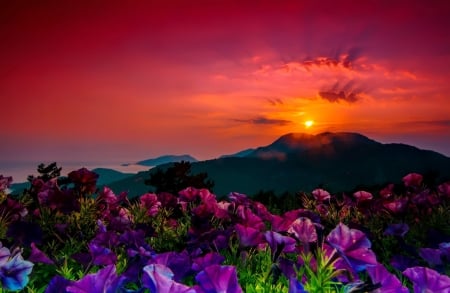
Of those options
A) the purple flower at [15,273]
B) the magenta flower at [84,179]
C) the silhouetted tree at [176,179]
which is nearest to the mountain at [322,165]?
the silhouetted tree at [176,179]

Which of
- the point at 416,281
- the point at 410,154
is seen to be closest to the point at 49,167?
the point at 416,281

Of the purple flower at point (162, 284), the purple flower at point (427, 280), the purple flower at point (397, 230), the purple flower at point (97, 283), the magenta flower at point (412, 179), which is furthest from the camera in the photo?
the magenta flower at point (412, 179)

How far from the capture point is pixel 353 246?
5.50 feet

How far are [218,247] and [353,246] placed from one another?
4.62 feet

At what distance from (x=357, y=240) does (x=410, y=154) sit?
163246 millimetres

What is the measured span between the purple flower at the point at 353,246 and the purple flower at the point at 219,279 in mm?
370

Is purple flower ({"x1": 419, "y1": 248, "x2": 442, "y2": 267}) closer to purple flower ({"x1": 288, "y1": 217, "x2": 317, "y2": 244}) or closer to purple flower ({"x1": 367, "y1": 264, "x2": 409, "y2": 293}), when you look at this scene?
purple flower ({"x1": 288, "y1": 217, "x2": 317, "y2": 244})

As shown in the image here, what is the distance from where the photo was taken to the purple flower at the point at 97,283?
54.5 inches

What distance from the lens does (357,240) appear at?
1.68m

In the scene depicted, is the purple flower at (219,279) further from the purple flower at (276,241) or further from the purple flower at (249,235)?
the purple flower at (249,235)

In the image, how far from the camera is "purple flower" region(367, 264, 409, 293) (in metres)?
1.67

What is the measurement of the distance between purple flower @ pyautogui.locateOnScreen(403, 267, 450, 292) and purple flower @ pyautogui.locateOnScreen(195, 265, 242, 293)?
1.80 ft

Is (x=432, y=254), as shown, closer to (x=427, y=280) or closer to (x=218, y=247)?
(x=427, y=280)

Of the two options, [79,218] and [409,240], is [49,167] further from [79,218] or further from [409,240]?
[409,240]
